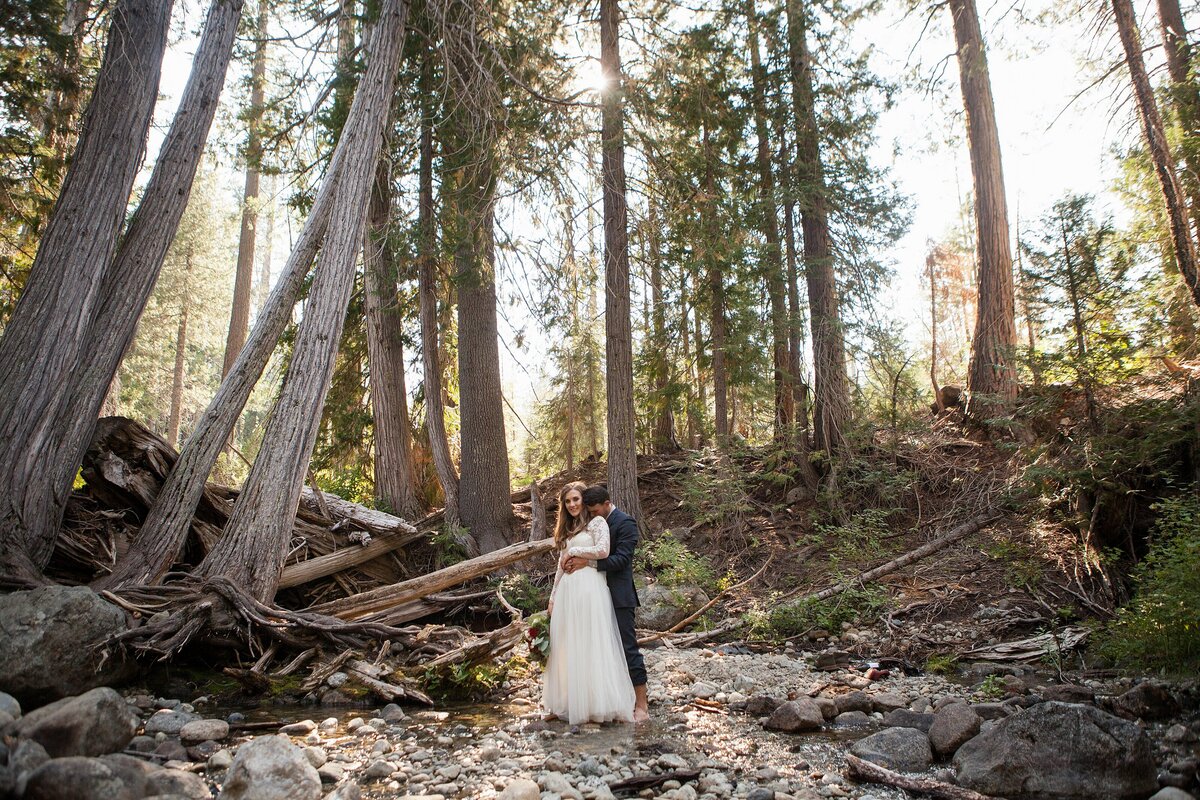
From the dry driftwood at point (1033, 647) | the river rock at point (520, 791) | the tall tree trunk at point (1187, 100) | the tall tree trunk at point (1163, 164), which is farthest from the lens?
the tall tree trunk at point (1187, 100)

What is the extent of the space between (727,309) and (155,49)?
9675 millimetres

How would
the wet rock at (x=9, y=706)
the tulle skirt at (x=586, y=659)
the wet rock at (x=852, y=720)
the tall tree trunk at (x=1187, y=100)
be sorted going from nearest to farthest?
1. the wet rock at (x=9, y=706)
2. the wet rock at (x=852, y=720)
3. the tulle skirt at (x=586, y=659)
4. the tall tree trunk at (x=1187, y=100)

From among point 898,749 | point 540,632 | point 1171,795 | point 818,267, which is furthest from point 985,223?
point 1171,795

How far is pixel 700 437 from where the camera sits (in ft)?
52.1

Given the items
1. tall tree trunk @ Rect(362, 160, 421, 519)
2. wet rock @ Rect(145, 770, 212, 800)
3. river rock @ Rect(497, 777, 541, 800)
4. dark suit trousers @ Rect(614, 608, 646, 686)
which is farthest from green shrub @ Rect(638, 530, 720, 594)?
wet rock @ Rect(145, 770, 212, 800)

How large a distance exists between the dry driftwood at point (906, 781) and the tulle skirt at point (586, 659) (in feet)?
6.29

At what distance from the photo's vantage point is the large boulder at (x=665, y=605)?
954 cm

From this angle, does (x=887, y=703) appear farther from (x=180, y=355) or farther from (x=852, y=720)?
(x=180, y=355)

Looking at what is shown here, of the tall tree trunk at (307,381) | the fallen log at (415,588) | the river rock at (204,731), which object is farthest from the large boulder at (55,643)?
the fallen log at (415,588)

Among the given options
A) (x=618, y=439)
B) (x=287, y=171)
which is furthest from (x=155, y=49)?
(x=618, y=439)

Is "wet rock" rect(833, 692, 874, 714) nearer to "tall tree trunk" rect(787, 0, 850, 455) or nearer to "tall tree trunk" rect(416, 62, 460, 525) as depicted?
"tall tree trunk" rect(787, 0, 850, 455)

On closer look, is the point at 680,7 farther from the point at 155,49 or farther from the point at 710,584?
the point at 710,584

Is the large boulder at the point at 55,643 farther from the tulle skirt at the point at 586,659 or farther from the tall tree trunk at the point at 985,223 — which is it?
the tall tree trunk at the point at 985,223

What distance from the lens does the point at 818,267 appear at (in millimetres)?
12805
